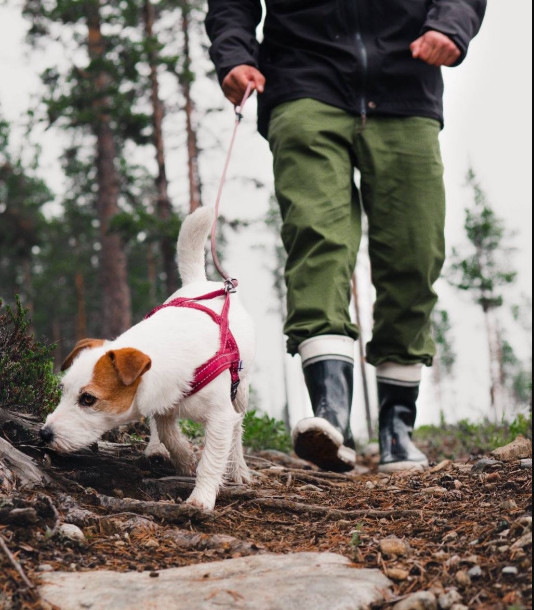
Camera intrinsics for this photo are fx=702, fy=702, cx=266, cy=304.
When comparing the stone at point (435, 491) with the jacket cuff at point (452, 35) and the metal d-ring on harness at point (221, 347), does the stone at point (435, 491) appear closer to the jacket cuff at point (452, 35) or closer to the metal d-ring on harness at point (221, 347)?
the metal d-ring on harness at point (221, 347)

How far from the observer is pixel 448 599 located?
2000 millimetres

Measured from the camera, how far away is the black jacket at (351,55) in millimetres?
4348

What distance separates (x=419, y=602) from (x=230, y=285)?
2.04 m

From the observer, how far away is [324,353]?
4145 mm

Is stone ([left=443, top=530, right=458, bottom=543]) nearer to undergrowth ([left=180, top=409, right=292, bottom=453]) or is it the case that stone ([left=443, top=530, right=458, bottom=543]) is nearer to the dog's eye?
the dog's eye

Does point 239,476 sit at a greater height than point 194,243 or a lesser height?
lesser

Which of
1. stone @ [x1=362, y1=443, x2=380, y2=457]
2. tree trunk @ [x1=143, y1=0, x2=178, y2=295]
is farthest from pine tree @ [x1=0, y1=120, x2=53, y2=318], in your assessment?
stone @ [x1=362, y1=443, x2=380, y2=457]

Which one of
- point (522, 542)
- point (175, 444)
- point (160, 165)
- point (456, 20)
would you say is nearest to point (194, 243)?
point (175, 444)

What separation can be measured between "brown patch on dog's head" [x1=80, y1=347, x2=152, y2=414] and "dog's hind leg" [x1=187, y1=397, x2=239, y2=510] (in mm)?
444

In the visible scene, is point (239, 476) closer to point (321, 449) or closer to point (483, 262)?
point (321, 449)

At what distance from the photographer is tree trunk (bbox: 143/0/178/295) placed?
50.7 ft

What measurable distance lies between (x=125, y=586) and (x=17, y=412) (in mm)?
1934

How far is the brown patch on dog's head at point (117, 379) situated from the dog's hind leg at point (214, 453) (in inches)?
17.5

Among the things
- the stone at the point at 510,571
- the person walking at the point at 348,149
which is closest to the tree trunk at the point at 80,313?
the person walking at the point at 348,149
